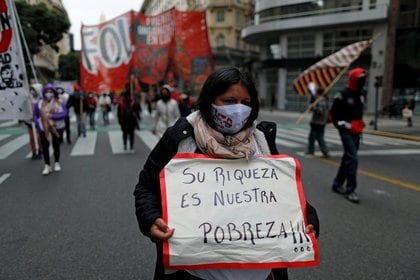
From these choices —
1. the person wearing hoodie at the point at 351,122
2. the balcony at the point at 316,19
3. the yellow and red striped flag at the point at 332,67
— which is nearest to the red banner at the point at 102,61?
the yellow and red striped flag at the point at 332,67

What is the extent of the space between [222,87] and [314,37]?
31026 mm

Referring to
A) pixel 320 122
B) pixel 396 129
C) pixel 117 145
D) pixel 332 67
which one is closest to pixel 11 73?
A: pixel 117 145

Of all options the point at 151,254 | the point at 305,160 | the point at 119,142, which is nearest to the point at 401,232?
the point at 151,254

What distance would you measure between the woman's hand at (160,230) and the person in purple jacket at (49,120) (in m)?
5.65

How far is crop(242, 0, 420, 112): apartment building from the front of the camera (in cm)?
2611

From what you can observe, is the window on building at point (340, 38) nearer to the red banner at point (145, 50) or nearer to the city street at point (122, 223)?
the red banner at point (145, 50)

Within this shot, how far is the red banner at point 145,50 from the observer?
920 centimetres

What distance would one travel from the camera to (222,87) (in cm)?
162

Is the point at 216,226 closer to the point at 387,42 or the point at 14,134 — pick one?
the point at 14,134

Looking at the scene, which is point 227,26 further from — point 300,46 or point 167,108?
point 167,108

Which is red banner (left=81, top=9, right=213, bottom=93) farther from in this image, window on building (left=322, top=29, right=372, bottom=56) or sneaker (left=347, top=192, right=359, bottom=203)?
window on building (left=322, top=29, right=372, bottom=56)

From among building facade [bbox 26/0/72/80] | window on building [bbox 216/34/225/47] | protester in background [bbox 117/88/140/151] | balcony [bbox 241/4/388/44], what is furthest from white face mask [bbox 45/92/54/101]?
window on building [bbox 216/34/225/47]

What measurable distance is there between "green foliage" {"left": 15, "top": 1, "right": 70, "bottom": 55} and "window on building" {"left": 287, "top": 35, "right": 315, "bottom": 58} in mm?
27215

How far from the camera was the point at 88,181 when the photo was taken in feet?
20.1
